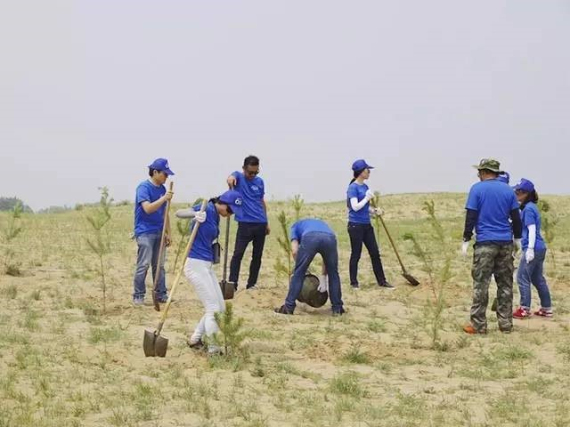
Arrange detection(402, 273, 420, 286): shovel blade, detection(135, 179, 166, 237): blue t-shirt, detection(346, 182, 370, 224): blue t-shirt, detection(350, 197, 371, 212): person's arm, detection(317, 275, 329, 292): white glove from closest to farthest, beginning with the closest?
1. detection(135, 179, 166, 237): blue t-shirt
2. detection(317, 275, 329, 292): white glove
3. detection(350, 197, 371, 212): person's arm
4. detection(346, 182, 370, 224): blue t-shirt
5. detection(402, 273, 420, 286): shovel blade

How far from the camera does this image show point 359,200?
11.2 meters

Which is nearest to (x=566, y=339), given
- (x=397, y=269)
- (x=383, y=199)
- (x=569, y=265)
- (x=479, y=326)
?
(x=479, y=326)

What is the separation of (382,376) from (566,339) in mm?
2618

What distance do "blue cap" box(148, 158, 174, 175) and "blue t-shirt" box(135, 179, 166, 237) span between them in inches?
8.8

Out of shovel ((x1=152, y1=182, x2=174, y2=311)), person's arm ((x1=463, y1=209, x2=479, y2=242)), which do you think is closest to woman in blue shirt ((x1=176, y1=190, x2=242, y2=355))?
shovel ((x1=152, y1=182, x2=174, y2=311))

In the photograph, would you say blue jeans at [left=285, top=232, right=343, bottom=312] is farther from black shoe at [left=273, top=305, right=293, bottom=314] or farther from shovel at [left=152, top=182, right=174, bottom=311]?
shovel at [left=152, top=182, right=174, bottom=311]

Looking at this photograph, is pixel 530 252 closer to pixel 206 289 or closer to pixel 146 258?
pixel 206 289

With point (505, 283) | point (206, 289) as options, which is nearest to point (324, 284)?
point (505, 283)

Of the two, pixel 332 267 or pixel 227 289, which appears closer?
pixel 332 267

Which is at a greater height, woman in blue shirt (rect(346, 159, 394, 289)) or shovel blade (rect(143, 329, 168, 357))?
woman in blue shirt (rect(346, 159, 394, 289))

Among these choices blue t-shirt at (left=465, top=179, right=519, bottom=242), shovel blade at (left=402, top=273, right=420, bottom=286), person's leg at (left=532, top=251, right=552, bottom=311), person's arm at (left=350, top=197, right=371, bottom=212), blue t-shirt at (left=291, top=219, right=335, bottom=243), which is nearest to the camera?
blue t-shirt at (left=465, top=179, right=519, bottom=242)

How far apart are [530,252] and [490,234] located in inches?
37.1

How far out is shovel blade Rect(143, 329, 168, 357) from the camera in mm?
7031

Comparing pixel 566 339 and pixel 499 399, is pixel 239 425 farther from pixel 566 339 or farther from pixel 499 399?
pixel 566 339
